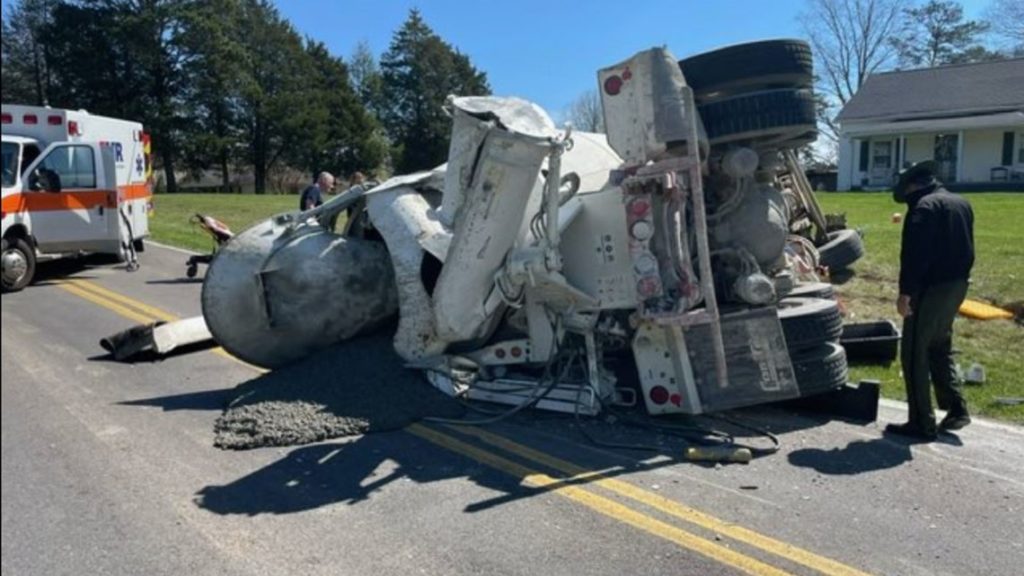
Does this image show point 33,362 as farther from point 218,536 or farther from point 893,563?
point 893,563

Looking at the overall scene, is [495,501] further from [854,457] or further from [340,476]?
[854,457]

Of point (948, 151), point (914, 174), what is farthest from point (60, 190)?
point (948, 151)

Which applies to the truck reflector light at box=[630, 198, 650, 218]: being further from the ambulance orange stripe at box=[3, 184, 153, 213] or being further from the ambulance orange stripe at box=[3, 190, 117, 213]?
the ambulance orange stripe at box=[3, 190, 117, 213]

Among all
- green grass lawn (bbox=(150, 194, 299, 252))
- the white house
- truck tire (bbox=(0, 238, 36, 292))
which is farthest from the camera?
green grass lawn (bbox=(150, 194, 299, 252))

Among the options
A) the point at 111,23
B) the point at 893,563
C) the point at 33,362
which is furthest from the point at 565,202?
the point at 111,23

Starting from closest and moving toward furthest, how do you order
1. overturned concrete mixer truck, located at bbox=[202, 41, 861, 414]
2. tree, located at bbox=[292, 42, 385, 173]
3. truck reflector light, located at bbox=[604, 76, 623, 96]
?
1. overturned concrete mixer truck, located at bbox=[202, 41, 861, 414]
2. truck reflector light, located at bbox=[604, 76, 623, 96]
3. tree, located at bbox=[292, 42, 385, 173]

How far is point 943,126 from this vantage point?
1708cm

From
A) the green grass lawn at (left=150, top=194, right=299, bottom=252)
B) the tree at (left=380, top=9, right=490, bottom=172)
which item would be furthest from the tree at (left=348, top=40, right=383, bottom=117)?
the green grass lawn at (left=150, top=194, right=299, bottom=252)

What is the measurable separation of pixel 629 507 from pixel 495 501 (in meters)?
0.68

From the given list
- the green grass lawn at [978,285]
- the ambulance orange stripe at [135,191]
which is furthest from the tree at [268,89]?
the ambulance orange stripe at [135,191]

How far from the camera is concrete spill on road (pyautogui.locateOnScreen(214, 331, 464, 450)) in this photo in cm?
555

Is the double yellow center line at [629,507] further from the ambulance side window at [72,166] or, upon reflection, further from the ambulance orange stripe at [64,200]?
the ambulance side window at [72,166]

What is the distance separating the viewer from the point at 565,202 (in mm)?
5910

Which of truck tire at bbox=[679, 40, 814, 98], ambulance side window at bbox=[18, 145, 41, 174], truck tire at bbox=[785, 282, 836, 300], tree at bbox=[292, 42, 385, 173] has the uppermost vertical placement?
tree at bbox=[292, 42, 385, 173]
